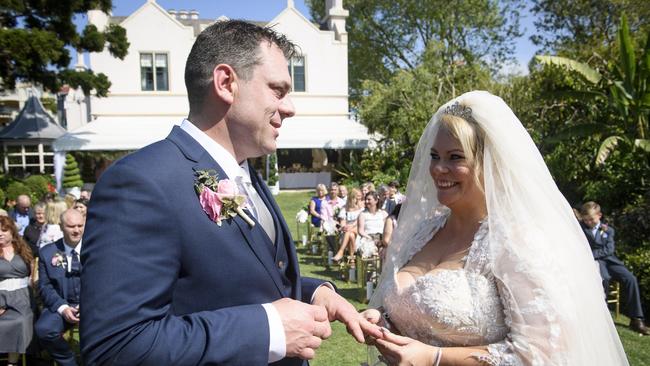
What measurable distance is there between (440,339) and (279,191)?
24527 mm

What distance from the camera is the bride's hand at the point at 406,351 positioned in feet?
7.93

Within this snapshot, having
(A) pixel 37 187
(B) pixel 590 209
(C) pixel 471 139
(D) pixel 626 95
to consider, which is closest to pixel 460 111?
(C) pixel 471 139

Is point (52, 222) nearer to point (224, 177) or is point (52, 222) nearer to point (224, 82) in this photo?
point (224, 177)

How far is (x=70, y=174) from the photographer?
74.2 feet

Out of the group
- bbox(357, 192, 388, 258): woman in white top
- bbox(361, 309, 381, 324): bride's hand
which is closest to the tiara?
bbox(361, 309, 381, 324): bride's hand

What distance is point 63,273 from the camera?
541 cm

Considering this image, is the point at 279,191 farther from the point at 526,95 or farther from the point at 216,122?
the point at 216,122

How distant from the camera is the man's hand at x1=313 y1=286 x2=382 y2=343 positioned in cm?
237

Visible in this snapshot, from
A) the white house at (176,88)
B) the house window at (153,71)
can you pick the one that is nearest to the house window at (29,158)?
the white house at (176,88)

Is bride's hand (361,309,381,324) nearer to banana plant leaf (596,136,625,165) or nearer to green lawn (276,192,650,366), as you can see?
green lawn (276,192,650,366)

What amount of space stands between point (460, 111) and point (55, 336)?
4.89m

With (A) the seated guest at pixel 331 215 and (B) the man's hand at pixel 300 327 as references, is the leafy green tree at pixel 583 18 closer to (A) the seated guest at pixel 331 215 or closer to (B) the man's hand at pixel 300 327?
(A) the seated guest at pixel 331 215

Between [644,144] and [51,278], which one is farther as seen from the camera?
[644,144]

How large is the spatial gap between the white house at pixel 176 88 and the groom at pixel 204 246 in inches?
877
